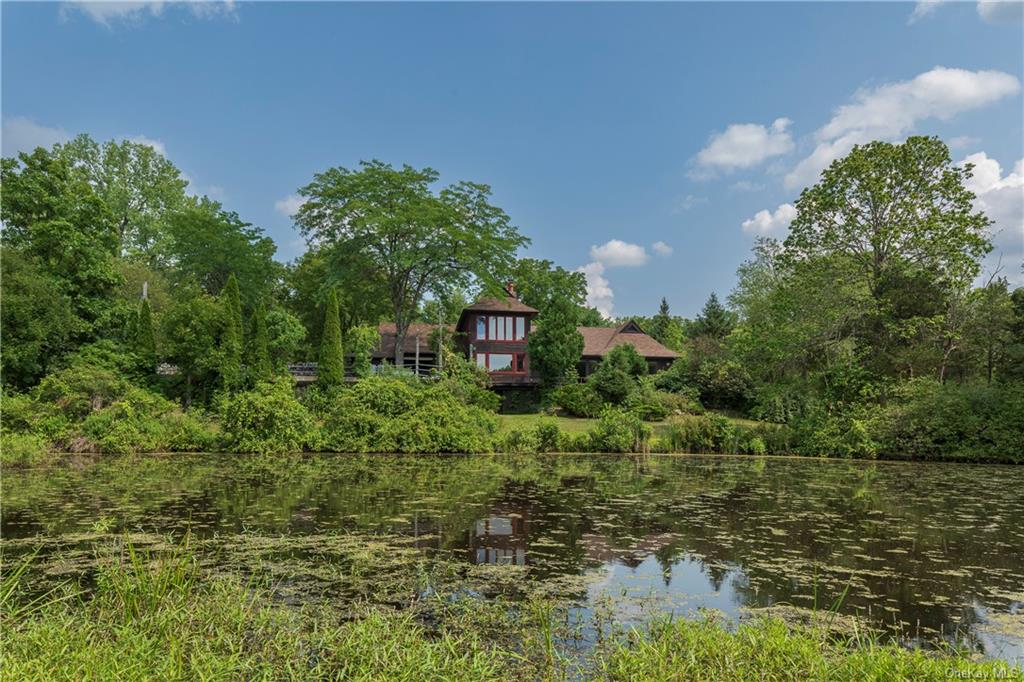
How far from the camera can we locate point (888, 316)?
23.8 m

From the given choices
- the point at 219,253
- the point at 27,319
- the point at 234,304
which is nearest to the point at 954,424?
the point at 234,304

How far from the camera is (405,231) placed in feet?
110

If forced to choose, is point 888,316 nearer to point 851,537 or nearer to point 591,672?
point 851,537

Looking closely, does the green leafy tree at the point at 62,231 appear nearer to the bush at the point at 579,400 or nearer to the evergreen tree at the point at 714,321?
the bush at the point at 579,400

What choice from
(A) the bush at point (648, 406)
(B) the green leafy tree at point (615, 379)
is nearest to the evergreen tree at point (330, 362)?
(B) the green leafy tree at point (615, 379)

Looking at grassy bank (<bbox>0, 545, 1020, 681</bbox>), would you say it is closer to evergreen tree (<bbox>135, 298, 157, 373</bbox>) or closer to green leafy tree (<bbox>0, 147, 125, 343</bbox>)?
evergreen tree (<bbox>135, 298, 157, 373</bbox>)

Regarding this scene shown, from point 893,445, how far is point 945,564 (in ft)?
50.8

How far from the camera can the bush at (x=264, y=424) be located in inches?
832

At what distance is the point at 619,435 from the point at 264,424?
44.1 ft

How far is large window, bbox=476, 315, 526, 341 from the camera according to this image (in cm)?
3762

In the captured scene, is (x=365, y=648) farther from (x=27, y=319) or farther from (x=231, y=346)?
(x=27, y=319)

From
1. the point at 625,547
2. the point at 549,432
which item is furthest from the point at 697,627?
the point at 549,432

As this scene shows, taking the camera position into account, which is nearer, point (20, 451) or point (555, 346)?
point (20, 451)

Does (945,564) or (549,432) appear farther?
(549,432)
